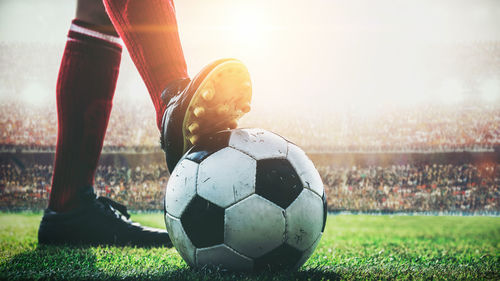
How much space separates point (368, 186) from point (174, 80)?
1136 cm

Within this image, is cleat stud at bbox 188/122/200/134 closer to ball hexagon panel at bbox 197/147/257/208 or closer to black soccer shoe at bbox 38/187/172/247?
ball hexagon panel at bbox 197/147/257/208

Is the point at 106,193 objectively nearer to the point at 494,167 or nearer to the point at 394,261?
the point at 394,261

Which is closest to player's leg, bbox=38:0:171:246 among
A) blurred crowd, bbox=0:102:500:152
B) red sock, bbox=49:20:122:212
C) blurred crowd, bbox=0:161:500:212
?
red sock, bbox=49:20:122:212

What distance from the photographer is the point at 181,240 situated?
124 centimetres

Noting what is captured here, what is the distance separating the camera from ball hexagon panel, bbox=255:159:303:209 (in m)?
1.18

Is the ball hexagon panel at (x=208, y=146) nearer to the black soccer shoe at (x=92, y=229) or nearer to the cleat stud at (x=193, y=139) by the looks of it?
the cleat stud at (x=193, y=139)

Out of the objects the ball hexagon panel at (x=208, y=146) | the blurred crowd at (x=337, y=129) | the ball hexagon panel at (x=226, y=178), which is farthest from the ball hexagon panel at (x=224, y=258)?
the blurred crowd at (x=337, y=129)

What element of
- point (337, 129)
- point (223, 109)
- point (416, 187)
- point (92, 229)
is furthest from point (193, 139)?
point (337, 129)

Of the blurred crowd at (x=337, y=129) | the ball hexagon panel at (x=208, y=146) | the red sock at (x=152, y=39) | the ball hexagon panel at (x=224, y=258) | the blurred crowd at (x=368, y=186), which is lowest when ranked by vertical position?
the blurred crowd at (x=368, y=186)

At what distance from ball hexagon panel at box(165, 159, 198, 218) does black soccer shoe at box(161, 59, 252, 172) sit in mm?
103

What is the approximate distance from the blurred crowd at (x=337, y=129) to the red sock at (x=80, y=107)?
34.7ft

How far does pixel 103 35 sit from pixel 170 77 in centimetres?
67

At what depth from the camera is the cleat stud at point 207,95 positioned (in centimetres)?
128

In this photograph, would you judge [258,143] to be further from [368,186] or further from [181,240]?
[368,186]
